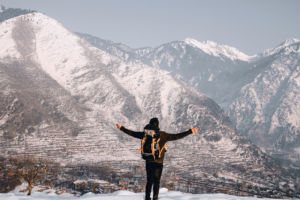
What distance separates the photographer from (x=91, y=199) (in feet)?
75.9

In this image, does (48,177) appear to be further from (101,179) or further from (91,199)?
(91,199)

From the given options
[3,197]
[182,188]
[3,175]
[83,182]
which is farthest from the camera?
[182,188]

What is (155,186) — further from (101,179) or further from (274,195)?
(274,195)

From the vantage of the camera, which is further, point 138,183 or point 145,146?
point 138,183

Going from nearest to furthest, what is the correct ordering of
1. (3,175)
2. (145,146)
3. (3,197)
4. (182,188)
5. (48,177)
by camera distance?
(145,146) → (3,197) → (3,175) → (48,177) → (182,188)

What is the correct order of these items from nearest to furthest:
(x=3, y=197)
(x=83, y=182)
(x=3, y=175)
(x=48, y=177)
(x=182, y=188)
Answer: (x=3, y=197) < (x=3, y=175) < (x=83, y=182) < (x=48, y=177) < (x=182, y=188)

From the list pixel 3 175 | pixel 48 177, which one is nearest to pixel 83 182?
pixel 48 177

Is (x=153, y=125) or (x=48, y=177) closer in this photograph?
(x=153, y=125)

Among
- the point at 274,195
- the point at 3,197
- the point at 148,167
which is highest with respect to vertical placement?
the point at 148,167

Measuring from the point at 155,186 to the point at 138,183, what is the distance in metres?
182

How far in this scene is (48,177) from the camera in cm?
17925

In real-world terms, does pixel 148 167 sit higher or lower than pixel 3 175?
higher

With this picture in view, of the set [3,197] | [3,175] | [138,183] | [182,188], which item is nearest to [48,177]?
[3,175]

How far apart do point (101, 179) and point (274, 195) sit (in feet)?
450
